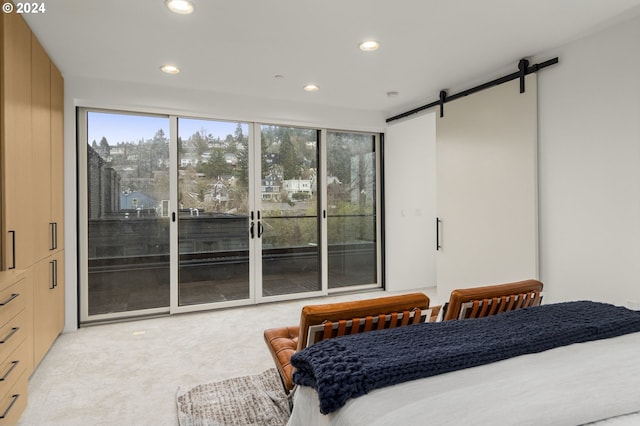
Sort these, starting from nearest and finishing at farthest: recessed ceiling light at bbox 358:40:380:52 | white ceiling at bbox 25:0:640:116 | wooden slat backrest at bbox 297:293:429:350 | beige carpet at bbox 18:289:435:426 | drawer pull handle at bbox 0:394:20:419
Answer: wooden slat backrest at bbox 297:293:429:350
drawer pull handle at bbox 0:394:20:419
beige carpet at bbox 18:289:435:426
white ceiling at bbox 25:0:640:116
recessed ceiling light at bbox 358:40:380:52

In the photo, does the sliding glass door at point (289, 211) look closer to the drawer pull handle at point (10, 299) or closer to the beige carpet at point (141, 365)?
the beige carpet at point (141, 365)

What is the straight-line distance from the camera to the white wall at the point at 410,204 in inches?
208

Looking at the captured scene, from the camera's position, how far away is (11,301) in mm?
1964

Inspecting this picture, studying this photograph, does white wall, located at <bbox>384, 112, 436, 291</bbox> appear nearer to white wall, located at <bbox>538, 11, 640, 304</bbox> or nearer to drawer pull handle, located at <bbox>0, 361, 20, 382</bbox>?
white wall, located at <bbox>538, 11, 640, 304</bbox>

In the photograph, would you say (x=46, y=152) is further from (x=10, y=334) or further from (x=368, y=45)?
(x=368, y=45)

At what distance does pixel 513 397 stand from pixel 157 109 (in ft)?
13.4

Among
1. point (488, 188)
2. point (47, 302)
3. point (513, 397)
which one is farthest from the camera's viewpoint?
point (488, 188)

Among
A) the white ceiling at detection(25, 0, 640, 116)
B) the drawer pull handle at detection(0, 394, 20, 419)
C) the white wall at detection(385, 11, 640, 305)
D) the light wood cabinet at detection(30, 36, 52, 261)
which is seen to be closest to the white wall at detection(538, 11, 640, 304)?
the white wall at detection(385, 11, 640, 305)

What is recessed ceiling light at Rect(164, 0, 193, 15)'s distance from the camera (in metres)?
2.34

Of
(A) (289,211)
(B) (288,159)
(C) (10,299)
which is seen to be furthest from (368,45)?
(C) (10,299)

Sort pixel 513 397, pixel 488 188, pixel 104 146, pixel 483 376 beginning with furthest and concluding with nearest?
pixel 104 146 → pixel 488 188 → pixel 483 376 → pixel 513 397

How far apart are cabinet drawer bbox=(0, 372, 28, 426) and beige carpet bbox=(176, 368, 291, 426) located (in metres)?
0.82

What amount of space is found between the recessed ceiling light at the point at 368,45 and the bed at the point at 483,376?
2227 millimetres

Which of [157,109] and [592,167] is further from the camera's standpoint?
[157,109]
